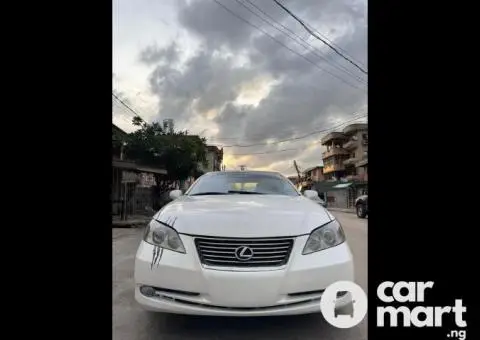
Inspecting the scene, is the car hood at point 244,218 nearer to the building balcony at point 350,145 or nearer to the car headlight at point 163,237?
the car headlight at point 163,237

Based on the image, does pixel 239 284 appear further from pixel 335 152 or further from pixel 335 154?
pixel 335 154

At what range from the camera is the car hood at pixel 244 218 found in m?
2.31

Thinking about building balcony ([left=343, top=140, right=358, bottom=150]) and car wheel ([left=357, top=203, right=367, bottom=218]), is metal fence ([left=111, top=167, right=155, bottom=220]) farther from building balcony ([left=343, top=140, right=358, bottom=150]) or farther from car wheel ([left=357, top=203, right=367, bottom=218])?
building balcony ([left=343, top=140, right=358, bottom=150])

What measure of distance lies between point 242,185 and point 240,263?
156 cm

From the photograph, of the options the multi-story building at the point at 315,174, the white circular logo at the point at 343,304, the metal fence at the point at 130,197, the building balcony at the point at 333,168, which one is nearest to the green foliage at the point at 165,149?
the metal fence at the point at 130,197

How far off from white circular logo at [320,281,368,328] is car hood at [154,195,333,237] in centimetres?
41

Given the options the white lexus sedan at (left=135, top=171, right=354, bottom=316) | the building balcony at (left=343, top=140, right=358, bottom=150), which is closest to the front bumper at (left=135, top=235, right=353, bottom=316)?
the white lexus sedan at (left=135, top=171, right=354, bottom=316)

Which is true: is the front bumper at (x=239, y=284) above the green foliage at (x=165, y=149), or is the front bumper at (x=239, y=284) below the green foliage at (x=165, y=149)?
below

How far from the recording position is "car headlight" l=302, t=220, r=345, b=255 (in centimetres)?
233

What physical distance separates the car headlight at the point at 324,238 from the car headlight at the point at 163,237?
786mm
